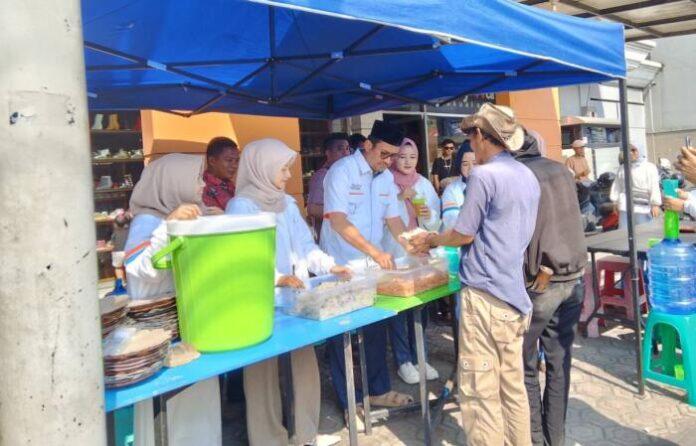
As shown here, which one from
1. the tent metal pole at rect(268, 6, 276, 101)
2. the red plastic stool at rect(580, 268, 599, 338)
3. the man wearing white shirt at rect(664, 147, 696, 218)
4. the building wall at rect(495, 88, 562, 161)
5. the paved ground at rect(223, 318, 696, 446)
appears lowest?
the paved ground at rect(223, 318, 696, 446)

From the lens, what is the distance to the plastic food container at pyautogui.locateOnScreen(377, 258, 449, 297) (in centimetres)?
268

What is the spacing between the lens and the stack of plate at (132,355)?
1585 millimetres

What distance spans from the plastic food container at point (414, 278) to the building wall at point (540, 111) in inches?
321

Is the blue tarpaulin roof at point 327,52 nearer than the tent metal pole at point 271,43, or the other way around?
the blue tarpaulin roof at point 327,52

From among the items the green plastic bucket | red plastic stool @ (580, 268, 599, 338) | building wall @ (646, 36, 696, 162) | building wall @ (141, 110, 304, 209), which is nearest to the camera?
the green plastic bucket

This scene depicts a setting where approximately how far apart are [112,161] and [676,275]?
18.9 feet

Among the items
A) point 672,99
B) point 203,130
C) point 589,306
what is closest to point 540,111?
point 589,306

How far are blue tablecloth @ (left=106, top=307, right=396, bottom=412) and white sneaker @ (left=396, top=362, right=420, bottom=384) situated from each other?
5.09 ft

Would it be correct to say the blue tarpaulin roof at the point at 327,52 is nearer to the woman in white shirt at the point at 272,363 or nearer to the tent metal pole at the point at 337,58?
the tent metal pole at the point at 337,58

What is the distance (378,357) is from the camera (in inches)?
131

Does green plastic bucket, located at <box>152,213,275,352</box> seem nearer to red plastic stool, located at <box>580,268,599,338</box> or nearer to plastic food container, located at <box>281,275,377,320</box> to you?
plastic food container, located at <box>281,275,377,320</box>

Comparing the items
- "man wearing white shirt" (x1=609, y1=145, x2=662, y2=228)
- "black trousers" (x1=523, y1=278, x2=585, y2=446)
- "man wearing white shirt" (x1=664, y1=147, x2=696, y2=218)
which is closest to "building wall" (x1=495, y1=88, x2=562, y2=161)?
"man wearing white shirt" (x1=609, y1=145, x2=662, y2=228)

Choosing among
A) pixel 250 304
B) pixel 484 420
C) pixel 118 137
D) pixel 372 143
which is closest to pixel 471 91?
pixel 372 143

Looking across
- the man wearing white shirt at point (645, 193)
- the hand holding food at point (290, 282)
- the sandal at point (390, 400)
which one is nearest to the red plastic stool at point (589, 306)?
the man wearing white shirt at point (645, 193)
